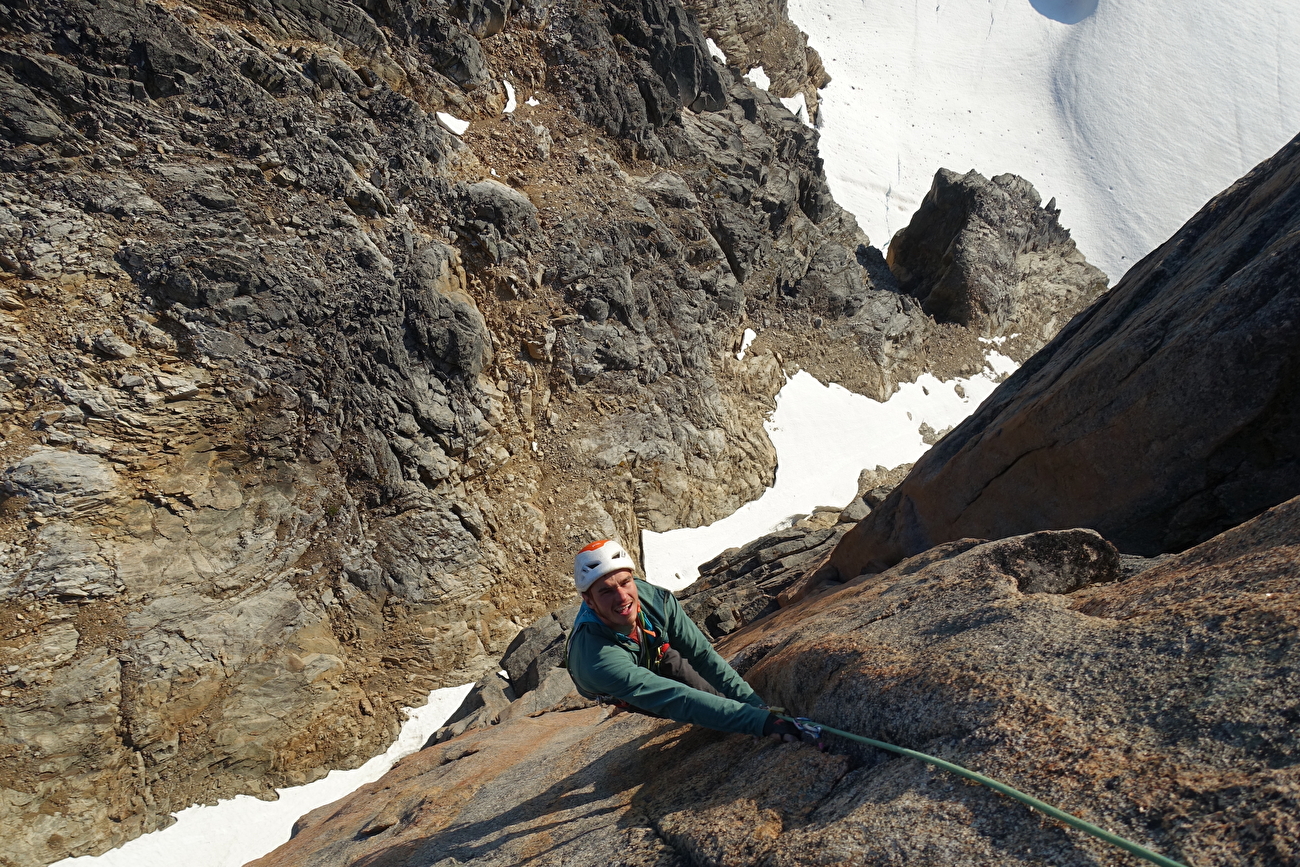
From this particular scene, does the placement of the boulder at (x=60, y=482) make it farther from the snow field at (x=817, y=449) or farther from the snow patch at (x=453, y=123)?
the snow patch at (x=453, y=123)

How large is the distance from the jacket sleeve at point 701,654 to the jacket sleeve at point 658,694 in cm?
51

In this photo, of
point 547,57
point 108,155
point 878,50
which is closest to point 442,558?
point 108,155

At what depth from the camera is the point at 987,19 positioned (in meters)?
53.2

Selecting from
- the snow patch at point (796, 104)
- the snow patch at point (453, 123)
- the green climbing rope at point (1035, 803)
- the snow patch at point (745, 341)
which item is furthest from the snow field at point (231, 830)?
the snow patch at point (796, 104)

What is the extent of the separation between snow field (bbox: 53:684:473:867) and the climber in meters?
11.6

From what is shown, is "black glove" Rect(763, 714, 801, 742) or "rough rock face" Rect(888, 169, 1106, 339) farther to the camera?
"rough rock face" Rect(888, 169, 1106, 339)

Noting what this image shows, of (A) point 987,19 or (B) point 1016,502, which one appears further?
(A) point 987,19

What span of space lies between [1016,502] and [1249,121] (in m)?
59.6

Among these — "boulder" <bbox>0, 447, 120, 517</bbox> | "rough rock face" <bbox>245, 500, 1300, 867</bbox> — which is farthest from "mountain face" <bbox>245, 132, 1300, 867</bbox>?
"boulder" <bbox>0, 447, 120, 517</bbox>

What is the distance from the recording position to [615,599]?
15.5ft

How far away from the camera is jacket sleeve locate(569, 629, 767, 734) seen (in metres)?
4.39

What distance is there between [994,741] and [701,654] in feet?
7.19

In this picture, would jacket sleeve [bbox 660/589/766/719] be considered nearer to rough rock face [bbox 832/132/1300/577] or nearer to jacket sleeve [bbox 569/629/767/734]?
jacket sleeve [bbox 569/629/767/734]

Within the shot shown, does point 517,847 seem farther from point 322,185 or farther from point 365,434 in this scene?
point 322,185
